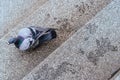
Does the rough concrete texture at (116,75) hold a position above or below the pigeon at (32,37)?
below

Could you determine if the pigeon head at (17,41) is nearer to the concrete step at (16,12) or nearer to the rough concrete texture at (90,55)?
the rough concrete texture at (90,55)

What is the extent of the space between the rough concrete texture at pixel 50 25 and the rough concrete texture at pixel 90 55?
1.07 ft

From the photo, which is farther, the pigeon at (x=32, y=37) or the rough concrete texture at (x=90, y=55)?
the pigeon at (x=32, y=37)

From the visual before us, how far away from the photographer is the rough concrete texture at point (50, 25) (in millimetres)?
3086

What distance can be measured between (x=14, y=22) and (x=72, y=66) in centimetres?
161

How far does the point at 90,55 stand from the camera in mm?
2664

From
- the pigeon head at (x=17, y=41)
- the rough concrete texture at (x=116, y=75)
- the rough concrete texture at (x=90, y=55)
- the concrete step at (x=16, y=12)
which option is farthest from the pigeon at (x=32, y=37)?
the concrete step at (x=16, y=12)

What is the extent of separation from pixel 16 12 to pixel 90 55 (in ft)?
5.65

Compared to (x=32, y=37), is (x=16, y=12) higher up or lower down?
lower down

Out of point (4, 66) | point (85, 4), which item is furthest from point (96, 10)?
point (4, 66)

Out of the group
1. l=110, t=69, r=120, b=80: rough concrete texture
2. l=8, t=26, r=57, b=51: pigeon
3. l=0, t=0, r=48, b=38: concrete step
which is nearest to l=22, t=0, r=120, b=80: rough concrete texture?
l=110, t=69, r=120, b=80: rough concrete texture

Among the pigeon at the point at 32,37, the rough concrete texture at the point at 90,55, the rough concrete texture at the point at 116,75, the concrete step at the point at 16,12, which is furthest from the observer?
the concrete step at the point at 16,12

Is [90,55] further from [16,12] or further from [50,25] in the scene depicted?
[16,12]

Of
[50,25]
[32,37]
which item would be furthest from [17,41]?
[50,25]
